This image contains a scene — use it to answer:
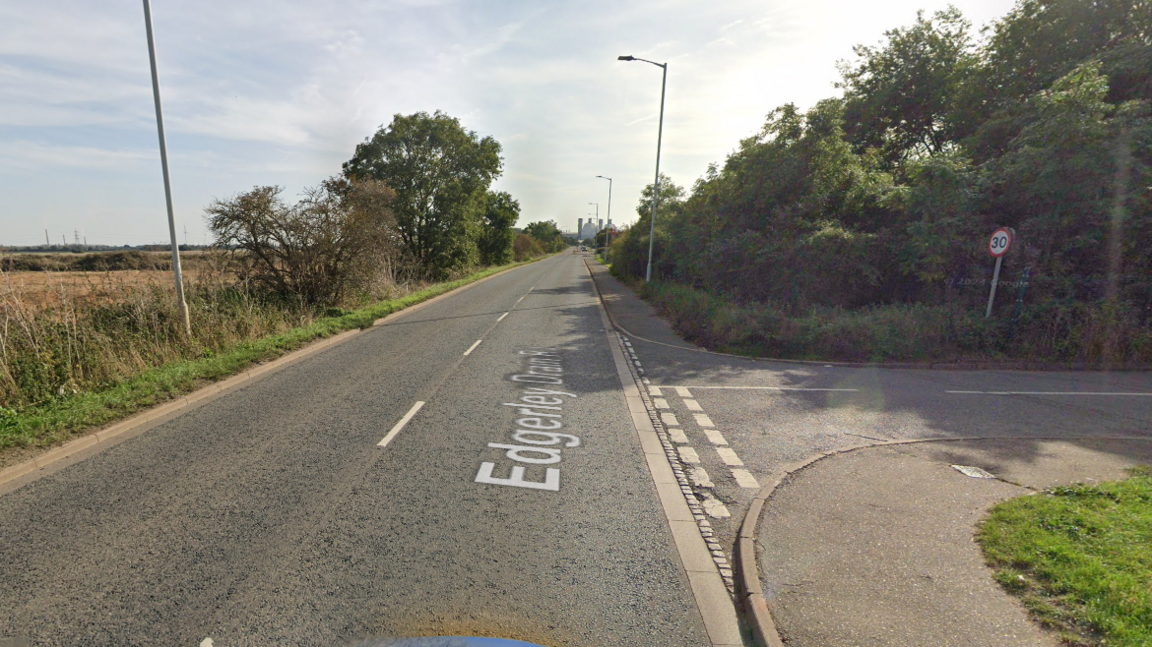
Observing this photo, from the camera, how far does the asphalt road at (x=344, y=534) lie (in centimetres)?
304

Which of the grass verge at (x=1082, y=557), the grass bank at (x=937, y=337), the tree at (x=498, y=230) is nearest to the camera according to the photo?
the grass verge at (x=1082, y=557)

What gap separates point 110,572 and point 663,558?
4.04m

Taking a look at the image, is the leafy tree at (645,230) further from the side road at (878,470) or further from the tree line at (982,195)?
the side road at (878,470)

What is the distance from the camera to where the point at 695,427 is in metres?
6.84

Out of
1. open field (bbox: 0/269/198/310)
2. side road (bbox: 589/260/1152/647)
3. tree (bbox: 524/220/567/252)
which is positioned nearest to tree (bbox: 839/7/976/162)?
side road (bbox: 589/260/1152/647)

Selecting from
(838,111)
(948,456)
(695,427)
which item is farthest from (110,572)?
(838,111)

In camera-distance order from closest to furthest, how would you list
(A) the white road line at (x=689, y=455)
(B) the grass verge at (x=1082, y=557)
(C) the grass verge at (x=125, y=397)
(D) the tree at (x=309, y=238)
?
(B) the grass verge at (x=1082, y=557), (C) the grass verge at (x=125, y=397), (A) the white road line at (x=689, y=455), (D) the tree at (x=309, y=238)

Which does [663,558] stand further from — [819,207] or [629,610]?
[819,207]

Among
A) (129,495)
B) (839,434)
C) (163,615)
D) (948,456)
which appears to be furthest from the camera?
(839,434)

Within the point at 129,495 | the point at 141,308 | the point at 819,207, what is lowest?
the point at 129,495

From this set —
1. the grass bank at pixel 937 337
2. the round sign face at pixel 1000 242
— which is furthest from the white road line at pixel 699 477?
the round sign face at pixel 1000 242

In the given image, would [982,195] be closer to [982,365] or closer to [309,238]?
[982,365]

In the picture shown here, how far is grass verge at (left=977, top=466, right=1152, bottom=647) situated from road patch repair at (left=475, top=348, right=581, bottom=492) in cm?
365

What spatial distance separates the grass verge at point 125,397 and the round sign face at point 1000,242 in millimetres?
16265
